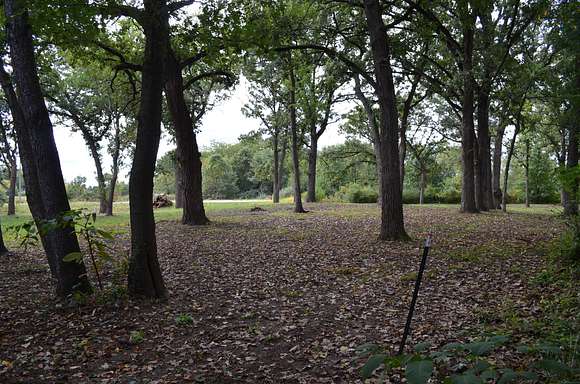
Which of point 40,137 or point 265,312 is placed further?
point 265,312

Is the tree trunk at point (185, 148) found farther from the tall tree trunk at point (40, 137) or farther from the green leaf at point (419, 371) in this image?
the green leaf at point (419, 371)

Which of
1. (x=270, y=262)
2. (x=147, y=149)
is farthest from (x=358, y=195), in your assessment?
(x=147, y=149)

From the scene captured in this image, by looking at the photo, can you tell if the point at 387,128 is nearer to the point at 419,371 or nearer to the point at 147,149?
the point at 147,149

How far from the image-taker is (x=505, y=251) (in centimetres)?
873

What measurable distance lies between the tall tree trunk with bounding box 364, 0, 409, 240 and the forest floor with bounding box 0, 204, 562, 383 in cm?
63

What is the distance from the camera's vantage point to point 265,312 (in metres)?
6.07

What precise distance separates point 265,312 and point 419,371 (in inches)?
174

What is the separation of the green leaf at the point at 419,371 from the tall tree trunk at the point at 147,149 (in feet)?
16.5

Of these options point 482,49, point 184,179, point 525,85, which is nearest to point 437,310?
point 184,179

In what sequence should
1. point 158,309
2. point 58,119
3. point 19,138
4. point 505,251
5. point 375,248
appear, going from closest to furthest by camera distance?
point 158,309, point 19,138, point 505,251, point 375,248, point 58,119

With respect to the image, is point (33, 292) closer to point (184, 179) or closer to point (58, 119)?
point (184, 179)

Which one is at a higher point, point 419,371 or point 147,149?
point 147,149

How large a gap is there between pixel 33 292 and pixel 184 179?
28.4ft

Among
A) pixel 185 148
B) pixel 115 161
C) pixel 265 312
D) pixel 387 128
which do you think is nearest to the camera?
pixel 265 312
